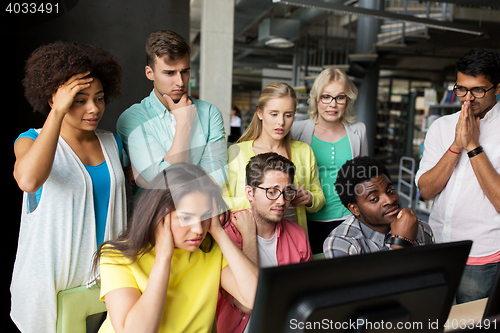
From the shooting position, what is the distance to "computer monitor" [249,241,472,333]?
24.3 inches

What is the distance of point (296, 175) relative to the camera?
170 cm

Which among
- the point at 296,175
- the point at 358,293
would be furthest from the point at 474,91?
the point at 358,293

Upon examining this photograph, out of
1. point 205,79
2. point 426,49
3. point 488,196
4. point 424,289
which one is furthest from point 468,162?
point 426,49

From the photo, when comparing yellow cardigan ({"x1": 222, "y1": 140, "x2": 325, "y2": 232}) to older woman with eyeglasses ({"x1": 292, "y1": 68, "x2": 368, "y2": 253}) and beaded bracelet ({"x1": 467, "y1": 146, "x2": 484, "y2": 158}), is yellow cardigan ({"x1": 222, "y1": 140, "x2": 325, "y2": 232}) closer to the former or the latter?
older woman with eyeglasses ({"x1": 292, "y1": 68, "x2": 368, "y2": 253})

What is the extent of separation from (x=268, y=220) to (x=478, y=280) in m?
0.92

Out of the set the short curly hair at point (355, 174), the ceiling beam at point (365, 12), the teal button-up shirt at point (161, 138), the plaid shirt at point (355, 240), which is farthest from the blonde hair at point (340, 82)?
the ceiling beam at point (365, 12)

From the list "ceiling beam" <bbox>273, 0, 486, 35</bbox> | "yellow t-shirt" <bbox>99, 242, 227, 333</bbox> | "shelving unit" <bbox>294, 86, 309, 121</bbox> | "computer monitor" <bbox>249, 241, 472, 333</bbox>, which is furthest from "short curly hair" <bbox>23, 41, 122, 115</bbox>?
"shelving unit" <bbox>294, 86, 309, 121</bbox>

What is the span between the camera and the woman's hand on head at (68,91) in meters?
1.18

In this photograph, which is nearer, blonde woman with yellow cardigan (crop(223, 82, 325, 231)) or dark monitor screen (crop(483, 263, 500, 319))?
dark monitor screen (crop(483, 263, 500, 319))

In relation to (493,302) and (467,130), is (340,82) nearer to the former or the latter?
(467,130)

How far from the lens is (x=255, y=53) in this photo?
10.3 metres

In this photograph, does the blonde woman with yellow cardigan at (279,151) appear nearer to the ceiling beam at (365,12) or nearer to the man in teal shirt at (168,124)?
the man in teal shirt at (168,124)

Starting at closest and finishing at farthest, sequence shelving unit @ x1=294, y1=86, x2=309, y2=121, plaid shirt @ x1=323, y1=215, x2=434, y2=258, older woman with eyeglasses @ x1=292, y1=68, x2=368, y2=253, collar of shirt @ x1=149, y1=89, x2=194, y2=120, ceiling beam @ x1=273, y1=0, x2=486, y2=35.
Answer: plaid shirt @ x1=323, y1=215, x2=434, y2=258
collar of shirt @ x1=149, y1=89, x2=194, y2=120
older woman with eyeglasses @ x1=292, y1=68, x2=368, y2=253
ceiling beam @ x1=273, y1=0, x2=486, y2=35
shelving unit @ x1=294, y1=86, x2=309, y2=121

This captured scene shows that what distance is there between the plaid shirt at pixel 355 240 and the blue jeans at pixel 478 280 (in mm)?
248
